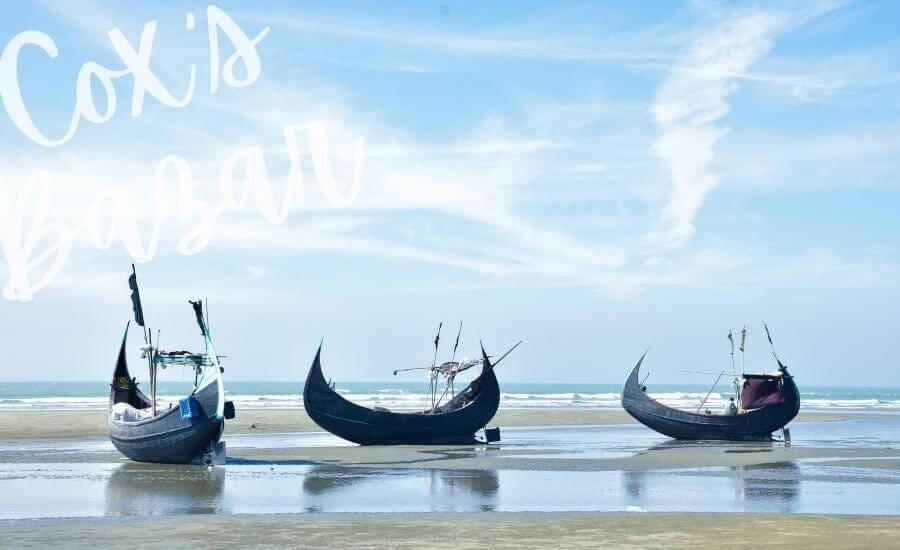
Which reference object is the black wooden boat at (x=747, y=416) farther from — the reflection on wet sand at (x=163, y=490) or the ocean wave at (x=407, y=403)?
the ocean wave at (x=407, y=403)

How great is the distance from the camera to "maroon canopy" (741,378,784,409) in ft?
134

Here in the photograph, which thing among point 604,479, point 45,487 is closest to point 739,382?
point 604,479

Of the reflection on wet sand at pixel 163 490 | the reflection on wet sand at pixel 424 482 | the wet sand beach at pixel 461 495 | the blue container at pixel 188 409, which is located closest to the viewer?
the wet sand beach at pixel 461 495

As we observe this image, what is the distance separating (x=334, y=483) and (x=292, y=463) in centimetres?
531

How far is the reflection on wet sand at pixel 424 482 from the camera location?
69.2ft

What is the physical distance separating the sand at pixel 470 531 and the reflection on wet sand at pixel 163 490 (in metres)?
1.26

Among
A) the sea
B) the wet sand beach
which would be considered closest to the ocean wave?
the sea

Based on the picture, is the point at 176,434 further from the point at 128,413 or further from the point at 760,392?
the point at 760,392

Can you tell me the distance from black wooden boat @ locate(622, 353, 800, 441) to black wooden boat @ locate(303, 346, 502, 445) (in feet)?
27.2

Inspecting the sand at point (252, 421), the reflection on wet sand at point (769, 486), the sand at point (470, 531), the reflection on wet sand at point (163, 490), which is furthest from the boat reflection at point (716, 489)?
the sand at point (252, 421)

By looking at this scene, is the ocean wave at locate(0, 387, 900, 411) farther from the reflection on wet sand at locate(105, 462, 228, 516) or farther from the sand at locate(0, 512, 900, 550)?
the sand at locate(0, 512, 900, 550)

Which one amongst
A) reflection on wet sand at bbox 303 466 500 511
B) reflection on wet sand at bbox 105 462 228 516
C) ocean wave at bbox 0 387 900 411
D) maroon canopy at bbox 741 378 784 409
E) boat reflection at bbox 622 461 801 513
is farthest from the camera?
ocean wave at bbox 0 387 900 411

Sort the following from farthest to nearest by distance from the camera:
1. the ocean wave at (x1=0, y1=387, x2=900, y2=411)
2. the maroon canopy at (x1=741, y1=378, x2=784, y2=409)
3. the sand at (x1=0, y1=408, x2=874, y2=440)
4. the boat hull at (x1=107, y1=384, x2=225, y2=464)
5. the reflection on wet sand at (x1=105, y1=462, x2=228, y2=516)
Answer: the ocean wave at (x1=0, y1=387, x2=900, y2=411), the sand at (x1=0, y1=408, x2=874, y2=440), the maroon canopy at (x1=741, y1=378, x2=784, y2=409), the boat hull at (x1=107, y1=384, x2=225, y2=464), the reflection on wet sand at (x1=105, y1=462, x2=228, y2=516)

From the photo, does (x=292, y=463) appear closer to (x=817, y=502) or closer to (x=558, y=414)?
(x=817, y=502)
